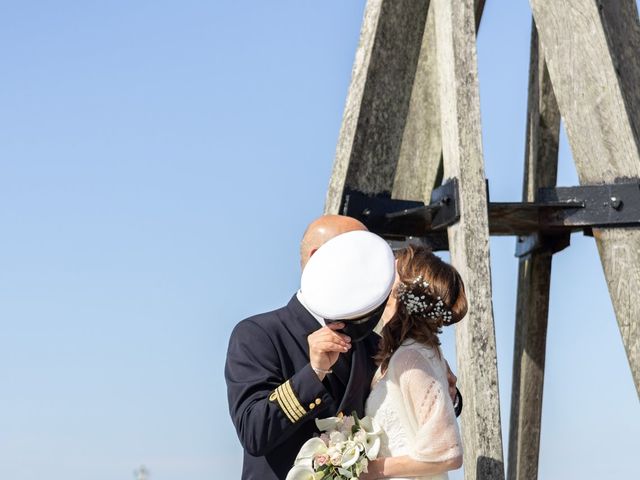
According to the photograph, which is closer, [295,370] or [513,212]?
[295,370]

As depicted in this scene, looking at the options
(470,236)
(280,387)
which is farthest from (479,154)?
(280,387)

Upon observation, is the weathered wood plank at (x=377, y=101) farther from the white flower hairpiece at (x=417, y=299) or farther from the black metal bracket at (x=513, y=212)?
the white flower hairpiece at (x=417, y=299)

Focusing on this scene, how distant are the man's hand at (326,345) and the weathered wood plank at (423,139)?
11.2 feet

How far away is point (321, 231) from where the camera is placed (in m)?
4.15

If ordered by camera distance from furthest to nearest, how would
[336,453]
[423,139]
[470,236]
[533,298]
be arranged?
1. [533,298]
2. [423,139]
3. [470,236]
4. [336,453]

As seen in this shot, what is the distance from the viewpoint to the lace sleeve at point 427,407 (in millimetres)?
4055

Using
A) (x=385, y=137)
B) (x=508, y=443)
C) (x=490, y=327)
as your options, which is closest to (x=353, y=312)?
(x=490, y=327)

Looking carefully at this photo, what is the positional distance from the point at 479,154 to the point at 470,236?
410 mm

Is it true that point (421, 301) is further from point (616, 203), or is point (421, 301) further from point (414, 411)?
point (616, 203)

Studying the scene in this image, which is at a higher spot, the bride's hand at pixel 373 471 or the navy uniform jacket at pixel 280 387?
the navy uniform jacket at pixel 280 387

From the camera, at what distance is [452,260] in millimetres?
5684

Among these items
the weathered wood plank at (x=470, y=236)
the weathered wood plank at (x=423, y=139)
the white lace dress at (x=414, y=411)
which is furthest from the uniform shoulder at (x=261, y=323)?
the weathered wood plank at (x=423, y=139)

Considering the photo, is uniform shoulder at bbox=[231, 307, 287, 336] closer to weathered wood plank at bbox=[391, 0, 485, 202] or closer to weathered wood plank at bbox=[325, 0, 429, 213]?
weathered wood plank at bbox=[325, 0, 429, 213]

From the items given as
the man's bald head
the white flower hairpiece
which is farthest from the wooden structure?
the man's bald head
